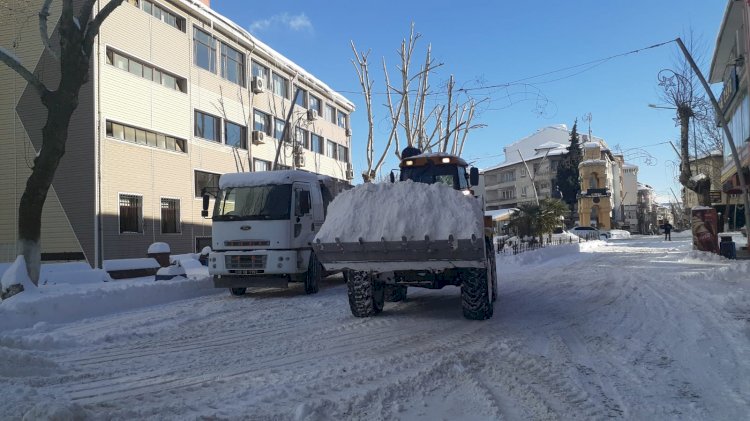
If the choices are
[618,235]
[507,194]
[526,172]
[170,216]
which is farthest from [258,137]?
[507,194]

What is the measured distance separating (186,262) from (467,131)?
19.8 m

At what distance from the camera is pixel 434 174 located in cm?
973

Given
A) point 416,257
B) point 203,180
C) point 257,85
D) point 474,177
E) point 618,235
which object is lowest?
point 618,235

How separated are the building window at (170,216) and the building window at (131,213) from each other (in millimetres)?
1480

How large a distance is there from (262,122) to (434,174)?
82.9 ft

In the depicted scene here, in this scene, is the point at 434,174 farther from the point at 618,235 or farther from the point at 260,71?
the point at 618,235

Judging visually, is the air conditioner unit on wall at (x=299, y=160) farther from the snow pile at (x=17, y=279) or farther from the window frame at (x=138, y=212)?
the snow pile at (x=17, y=279)

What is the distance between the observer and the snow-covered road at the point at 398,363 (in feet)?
13.4

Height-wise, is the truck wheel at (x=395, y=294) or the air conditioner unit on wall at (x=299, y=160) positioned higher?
the air conditioner unit on wall at (x=299, y=160)

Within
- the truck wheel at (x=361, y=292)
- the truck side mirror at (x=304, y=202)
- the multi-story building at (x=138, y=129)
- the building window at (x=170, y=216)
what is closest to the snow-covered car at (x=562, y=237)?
the multi-story building at (x=138, y=129)

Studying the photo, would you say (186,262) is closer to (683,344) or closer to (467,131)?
(683,344)

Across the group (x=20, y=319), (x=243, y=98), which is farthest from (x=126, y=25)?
(x=20, y=319)

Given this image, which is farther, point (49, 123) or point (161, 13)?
point (161, 13)

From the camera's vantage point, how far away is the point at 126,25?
21812 mm
